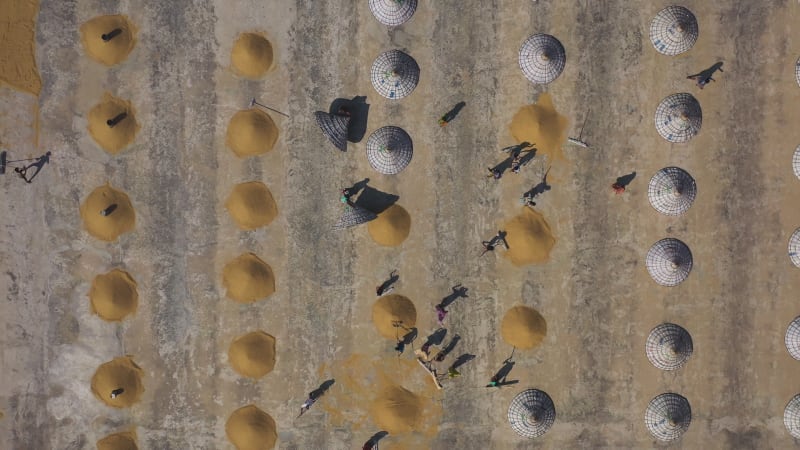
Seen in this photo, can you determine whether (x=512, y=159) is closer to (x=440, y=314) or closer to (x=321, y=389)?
(x=440, y=314)

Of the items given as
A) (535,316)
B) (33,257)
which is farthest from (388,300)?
(33,257)

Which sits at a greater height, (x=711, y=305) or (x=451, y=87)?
(x=451, y=87)

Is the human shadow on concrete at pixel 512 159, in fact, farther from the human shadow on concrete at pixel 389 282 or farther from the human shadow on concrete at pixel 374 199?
the human shadow on concrete at pixel 389 282

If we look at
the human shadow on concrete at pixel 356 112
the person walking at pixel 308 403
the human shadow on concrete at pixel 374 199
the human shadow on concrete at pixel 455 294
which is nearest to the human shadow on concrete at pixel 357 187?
the human shadow on concrete at pixel 374 199

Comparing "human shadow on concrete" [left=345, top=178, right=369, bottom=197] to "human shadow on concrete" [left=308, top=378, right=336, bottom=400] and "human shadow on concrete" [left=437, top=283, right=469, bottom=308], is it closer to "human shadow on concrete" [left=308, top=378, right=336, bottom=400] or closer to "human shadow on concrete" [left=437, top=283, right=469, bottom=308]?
"human shadow on concrete" [left=437, top=283, right=469, bottom=308]

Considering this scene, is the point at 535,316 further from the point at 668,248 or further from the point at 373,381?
the point at 373,381

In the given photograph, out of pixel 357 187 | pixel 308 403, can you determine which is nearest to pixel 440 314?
pixel 357 187
